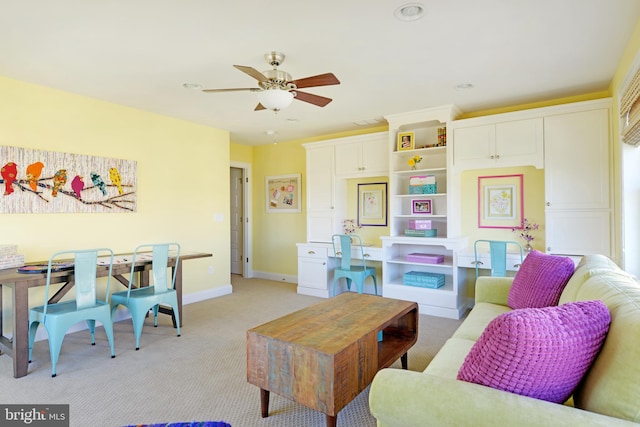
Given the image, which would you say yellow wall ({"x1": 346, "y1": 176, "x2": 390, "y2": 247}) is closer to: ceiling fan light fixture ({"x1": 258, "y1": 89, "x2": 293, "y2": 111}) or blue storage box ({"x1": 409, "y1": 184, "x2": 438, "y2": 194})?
blue storage box ({"x1": 409, "y1": 184, "x2": 438, "y2": 194})

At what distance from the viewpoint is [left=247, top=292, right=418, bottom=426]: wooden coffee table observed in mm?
1728

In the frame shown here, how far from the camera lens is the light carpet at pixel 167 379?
6.88 ft

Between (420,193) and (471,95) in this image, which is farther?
(420,193)

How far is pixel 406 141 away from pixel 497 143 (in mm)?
1002

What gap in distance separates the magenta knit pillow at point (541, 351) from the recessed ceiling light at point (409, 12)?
1802 millimetres

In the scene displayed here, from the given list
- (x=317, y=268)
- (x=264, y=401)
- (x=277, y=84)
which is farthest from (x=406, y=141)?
(x=264, y=401)

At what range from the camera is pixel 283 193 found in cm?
614

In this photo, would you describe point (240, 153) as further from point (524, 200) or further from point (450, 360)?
point (450, 360)

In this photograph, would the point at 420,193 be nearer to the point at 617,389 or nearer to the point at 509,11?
the point at 509,11

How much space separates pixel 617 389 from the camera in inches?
41.1

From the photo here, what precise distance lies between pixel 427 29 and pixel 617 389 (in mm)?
2190

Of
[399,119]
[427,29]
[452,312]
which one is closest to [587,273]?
[427,29]

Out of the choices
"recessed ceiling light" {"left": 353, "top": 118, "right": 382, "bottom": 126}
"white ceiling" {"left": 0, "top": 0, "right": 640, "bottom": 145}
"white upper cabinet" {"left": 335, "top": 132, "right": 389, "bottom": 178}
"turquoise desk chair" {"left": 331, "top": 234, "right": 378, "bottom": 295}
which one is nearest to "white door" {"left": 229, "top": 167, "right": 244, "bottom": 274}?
"white upper cabinet" {"left": 335, "top": 132, "right": 389, "bottom": 178}

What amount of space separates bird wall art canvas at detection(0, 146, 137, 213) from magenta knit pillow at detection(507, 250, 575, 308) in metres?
3.93
